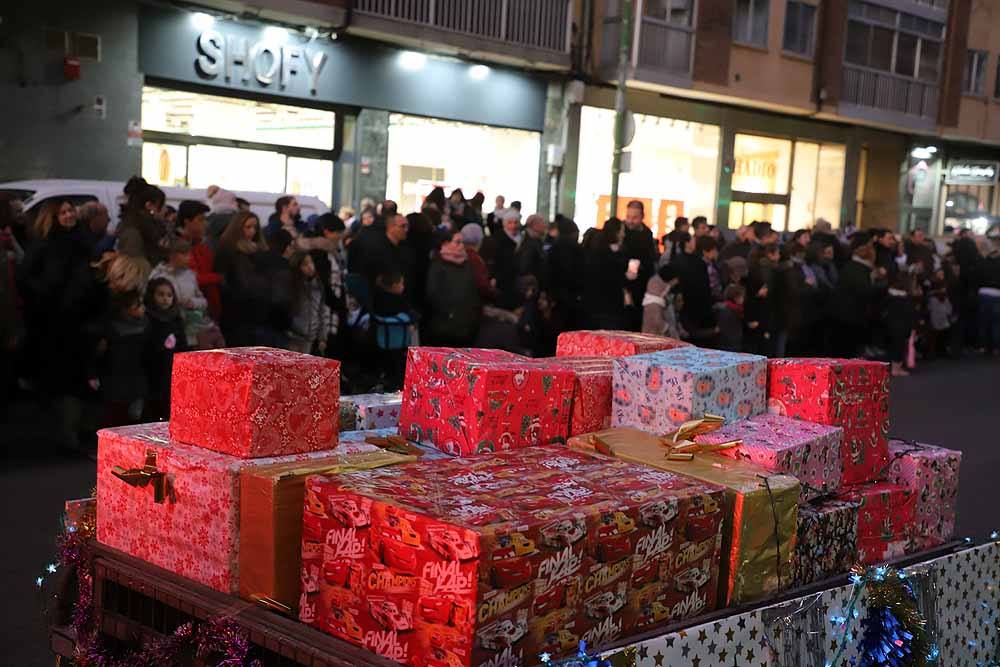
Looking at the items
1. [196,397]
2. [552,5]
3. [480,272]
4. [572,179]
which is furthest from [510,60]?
[196,397]

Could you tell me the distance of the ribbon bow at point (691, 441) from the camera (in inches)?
141

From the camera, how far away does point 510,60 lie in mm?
21438

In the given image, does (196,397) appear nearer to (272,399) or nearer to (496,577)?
(272,399)

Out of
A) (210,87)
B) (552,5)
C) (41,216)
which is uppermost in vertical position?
(552,5)

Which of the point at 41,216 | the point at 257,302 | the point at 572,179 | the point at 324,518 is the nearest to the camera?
the point at 324,518

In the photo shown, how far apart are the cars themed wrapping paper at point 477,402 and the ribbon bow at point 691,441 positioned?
386mm

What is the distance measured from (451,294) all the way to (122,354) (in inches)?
134

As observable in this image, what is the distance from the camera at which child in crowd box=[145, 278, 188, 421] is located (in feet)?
28.6

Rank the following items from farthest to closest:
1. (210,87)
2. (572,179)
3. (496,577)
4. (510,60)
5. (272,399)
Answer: (572,179), (510,60), (210,87), (272,399), (496,577)

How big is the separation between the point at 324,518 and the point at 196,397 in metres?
0.69

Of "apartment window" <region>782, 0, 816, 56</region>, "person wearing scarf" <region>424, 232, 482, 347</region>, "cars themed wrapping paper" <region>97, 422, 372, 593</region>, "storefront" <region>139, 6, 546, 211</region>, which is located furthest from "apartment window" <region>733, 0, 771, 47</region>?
"cars themed wrapping paper" <region>97, 422, 372, 593</region>

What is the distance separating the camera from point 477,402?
3.53 metres

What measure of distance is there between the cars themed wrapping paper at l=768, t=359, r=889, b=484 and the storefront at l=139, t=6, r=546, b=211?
557 inches

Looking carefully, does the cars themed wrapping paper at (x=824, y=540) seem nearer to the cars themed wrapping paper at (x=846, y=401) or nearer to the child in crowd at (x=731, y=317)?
the cars themed wrapping paper at (x=846, y=401)
